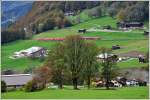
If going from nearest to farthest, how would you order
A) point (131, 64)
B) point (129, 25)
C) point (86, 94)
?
point (86, 94), point (131, 64), point (129, 25)

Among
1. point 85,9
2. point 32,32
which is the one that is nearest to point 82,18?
point 85,9

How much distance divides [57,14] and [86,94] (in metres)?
1.01

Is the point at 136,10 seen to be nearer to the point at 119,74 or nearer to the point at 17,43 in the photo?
the point at 119,74

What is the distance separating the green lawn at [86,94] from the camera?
6539mm

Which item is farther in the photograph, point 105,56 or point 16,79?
point 105,56

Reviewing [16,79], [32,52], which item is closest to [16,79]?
[16,79]

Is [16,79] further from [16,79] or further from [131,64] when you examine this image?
[131,64]

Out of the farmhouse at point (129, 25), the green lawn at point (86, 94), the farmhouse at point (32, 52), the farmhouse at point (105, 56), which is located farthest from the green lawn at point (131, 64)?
the farmhouse at point (32, 52)

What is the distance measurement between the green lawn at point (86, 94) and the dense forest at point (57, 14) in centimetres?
64

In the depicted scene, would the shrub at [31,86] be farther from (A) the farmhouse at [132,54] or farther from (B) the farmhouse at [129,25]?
(B) the farmhouse at [129,25]

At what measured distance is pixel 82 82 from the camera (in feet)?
22.6

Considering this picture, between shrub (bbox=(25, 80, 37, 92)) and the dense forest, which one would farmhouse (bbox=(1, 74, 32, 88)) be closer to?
Result: shrub (bbox=(25, 80, 37, 92))

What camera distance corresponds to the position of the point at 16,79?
669cm

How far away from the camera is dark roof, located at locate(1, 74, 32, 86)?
6652 mm
